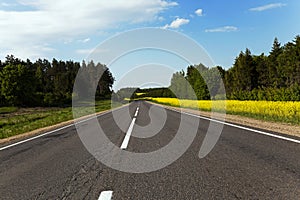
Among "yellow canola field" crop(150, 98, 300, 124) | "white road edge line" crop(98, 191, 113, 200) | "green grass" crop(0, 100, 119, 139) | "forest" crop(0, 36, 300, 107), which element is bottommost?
"green grass" crop(0, 100, 119, 139)

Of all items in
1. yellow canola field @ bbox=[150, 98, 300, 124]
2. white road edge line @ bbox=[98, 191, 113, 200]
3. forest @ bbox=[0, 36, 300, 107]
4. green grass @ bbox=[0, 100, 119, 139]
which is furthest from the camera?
forest @ bbox=[0, 36, 300, 107]

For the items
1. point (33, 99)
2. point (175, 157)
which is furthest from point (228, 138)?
point (33, 99)

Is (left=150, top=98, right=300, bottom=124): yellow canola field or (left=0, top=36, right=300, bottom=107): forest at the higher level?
(left=0, top=36, right=300, bottom=107): forest

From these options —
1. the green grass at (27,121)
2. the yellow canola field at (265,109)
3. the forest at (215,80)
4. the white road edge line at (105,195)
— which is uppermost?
the forest at (215,80)

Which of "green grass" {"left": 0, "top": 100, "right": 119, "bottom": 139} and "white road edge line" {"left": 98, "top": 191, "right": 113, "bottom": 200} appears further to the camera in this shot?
"green grass" {"left": 0, "top": 100, "right": 119, "bottom": 139}

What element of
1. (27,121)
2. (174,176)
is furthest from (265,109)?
(27,121)

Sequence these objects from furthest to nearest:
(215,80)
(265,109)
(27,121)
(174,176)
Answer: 1. (215,80)
2. (27,121)
3. (265,109)
4. (174,176)

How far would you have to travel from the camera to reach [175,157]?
6852 millimetres

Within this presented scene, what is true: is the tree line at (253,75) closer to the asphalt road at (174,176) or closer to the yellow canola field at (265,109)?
the yellow canola field at (265,109)

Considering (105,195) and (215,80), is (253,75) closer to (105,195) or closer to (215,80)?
(215,80)

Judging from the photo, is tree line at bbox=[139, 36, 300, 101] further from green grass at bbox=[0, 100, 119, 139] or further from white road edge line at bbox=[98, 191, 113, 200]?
white road edge line at bbox=[98, 191, 113, 200]

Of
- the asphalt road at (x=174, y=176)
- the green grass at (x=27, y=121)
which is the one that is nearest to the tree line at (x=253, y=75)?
the green grass at (x=27, y=121)

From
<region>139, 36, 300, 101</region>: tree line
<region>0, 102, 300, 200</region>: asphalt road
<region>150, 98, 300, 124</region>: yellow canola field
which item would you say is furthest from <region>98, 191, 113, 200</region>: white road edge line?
<region>139, 36, 300, 101</region>: tree line

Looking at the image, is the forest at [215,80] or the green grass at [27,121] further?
the forest at [215,80]
